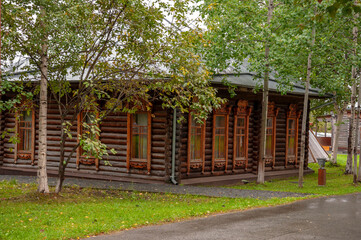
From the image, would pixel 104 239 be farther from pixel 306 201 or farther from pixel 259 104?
pixel 259 104

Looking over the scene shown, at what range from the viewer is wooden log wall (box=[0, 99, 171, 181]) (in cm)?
1691

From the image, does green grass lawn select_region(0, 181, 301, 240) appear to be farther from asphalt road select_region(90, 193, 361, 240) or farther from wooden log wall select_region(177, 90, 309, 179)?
wooden log wall select_region(177, 90, 309, 179)

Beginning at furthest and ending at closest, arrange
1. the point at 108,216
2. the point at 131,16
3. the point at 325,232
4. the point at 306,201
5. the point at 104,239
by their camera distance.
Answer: the point at 306,201 < the point at 131,16 < the point at 108,216 < the point at 325,232 < the point at 104,239


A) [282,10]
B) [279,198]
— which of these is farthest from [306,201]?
[282,10]

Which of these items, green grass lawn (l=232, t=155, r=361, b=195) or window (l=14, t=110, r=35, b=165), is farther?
window (l=14, t=110, r=35, b=165)

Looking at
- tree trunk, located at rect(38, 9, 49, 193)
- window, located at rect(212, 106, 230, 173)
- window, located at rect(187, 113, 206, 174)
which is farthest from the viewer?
window, located at rect(212, 106, 230, 173)

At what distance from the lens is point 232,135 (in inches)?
769

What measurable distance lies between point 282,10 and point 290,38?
1772mm

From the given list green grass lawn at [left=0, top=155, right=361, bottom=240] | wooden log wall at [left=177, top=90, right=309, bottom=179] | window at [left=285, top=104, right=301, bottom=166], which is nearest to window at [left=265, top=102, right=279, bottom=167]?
wooden log wall at [left=177, top=90, right=309, bottom=179]

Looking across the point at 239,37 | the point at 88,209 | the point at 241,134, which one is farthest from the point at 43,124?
the point at 241,134

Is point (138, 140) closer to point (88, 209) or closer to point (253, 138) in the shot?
point (253, 138)

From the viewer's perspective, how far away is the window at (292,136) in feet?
74.9

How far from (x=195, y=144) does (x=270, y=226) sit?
8278mm

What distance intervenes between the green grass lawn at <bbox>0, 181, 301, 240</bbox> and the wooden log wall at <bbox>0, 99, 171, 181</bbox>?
2400 mm
